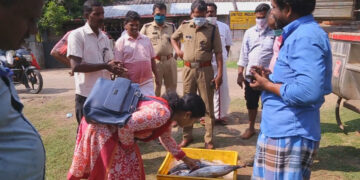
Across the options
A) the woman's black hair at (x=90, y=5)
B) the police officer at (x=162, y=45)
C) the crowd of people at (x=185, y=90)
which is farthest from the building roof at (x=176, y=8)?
the woman's black hair at (x=90, y=5)

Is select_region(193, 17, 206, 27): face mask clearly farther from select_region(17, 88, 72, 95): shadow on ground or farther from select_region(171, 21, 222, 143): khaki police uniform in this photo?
select_region(17, 88, 72, 95): shadow on ground

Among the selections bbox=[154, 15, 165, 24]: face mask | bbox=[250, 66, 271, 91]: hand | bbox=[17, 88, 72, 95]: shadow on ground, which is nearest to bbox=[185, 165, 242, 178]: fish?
bbox=[250, 66, 271, 91]: hand

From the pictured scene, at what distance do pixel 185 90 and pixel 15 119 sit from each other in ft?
11.0

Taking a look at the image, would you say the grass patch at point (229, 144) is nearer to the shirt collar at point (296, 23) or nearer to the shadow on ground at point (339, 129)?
the shadow on ground at point (339, 129)

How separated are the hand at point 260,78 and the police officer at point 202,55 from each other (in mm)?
1993

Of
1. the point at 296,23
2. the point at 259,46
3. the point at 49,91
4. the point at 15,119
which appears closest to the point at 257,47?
the point at 259,46

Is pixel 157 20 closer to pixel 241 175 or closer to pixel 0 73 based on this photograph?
pixel 241 175

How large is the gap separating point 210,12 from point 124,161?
3.56 meters

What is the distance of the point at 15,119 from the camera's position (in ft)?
3.24

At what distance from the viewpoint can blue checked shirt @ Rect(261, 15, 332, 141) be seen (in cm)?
164

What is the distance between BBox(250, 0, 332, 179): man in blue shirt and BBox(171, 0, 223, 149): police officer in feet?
6.79

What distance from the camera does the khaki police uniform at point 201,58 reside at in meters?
4.02

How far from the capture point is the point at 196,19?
4035mm

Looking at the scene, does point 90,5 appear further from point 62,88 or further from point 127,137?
point 62,88
